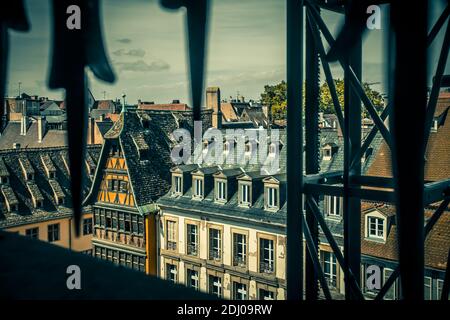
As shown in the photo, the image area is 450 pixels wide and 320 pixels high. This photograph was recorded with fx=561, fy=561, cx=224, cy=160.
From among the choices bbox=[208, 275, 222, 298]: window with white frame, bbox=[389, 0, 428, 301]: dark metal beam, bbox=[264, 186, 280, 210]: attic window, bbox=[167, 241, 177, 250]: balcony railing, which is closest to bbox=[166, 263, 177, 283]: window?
bbox=[167, 241, 177, 250]: balcony railing

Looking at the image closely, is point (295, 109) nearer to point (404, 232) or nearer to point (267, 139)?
point (404, 232)

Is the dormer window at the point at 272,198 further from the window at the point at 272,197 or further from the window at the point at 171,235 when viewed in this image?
the window at the point at 171,235

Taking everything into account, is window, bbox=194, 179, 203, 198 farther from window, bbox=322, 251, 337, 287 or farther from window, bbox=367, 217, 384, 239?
window, bbox=367, 217, 384, 239

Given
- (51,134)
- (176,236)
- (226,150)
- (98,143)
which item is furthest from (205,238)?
(51,134)

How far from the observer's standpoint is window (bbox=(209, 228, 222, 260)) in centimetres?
1785

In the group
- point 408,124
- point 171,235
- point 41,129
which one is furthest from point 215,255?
point 408,124

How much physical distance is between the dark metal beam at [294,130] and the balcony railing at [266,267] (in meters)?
14.5

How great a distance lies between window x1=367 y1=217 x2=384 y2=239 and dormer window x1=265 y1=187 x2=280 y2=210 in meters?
3.49

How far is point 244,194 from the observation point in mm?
17641

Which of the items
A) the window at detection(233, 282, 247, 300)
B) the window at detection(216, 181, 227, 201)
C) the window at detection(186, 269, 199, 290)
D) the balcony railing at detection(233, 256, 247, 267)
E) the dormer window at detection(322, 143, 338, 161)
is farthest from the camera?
the window at detection(186, 269, 199, 290)

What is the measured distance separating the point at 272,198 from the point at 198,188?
3.07 metres
